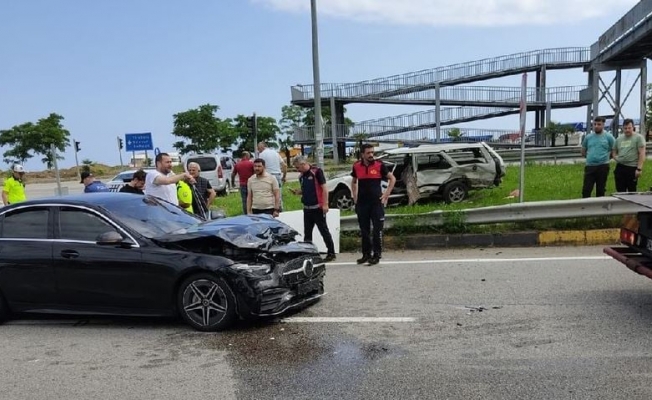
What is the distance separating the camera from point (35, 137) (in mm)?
47375

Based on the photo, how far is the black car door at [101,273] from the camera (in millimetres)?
5414

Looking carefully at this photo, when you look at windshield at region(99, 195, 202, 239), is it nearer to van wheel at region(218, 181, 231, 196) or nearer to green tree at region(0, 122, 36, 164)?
van wheel at region(218, 181, 231, 196)

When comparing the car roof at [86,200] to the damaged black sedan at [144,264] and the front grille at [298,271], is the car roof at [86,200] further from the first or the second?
the front grille at [298,271]

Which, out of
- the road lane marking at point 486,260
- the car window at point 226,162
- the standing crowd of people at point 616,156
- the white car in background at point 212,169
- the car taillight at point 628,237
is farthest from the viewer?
the car window at point 226,162

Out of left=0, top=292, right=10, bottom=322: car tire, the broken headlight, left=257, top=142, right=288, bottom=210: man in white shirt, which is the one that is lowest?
left=0, top=292, right=10, bottom=322: car tire

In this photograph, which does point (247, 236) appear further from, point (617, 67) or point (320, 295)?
point (617, 67)

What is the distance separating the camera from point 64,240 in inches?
225

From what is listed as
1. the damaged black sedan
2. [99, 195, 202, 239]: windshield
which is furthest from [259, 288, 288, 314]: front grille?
[99, 195, 202, 239]: windshield

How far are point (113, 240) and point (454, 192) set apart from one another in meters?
8.67

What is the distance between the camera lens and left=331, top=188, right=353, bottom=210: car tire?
13125mm

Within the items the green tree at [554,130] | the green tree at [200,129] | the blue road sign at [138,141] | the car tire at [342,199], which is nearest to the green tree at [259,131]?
the green tree at [200,129]

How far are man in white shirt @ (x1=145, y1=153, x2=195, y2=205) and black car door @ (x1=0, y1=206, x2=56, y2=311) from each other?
2.01 meters

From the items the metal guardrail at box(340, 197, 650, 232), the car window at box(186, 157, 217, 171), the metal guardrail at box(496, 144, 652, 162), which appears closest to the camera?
the metal guardrail at box(340, 197, 650, 232)

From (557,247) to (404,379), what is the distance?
5.69 meters
